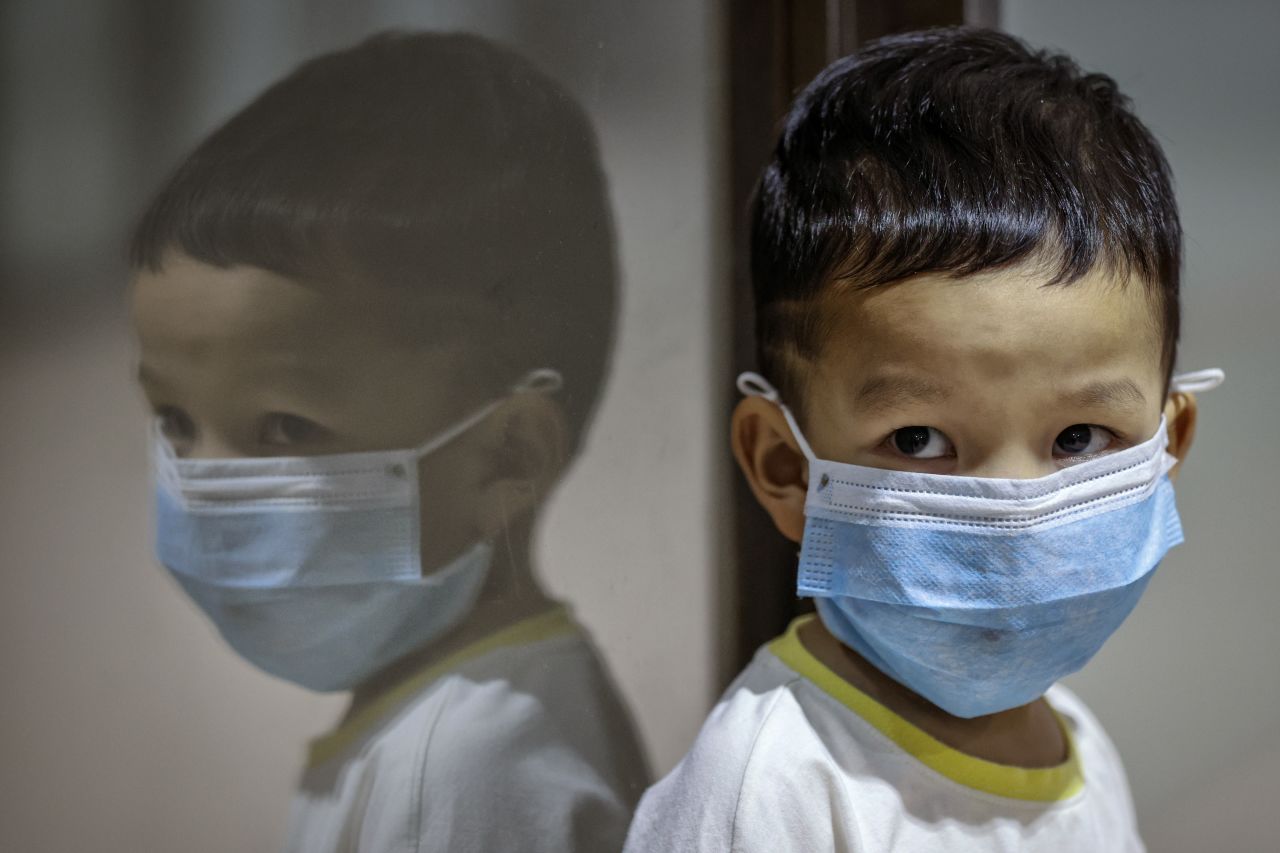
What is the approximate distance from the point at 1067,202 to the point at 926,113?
0.13 metres

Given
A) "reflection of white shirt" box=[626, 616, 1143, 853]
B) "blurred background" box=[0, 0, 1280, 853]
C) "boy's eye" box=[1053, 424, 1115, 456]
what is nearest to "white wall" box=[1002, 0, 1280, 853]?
"blurred background" box=[0, 0, 1280, 853]

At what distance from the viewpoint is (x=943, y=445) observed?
0.84m

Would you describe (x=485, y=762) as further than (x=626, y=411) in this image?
No

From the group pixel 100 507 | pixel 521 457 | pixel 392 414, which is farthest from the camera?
pixel 521 457

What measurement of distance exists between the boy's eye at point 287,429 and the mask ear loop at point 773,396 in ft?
1.17

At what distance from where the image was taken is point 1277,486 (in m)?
1.35

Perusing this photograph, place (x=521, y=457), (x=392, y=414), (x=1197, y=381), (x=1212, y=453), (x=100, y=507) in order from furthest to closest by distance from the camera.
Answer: (x=1212, y=453)
(x=1197, y=381)
(x=521, y=457)
(x=392, y=414)
(x=100, y=507)

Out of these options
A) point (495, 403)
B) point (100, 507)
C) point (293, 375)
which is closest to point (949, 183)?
point (495, 403)

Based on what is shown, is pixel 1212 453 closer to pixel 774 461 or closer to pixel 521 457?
pixel 774 461

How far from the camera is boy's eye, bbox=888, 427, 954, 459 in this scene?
839mm

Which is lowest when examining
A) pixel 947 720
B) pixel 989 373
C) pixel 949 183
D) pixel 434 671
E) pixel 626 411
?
pixel 947 720

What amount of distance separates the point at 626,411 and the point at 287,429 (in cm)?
37

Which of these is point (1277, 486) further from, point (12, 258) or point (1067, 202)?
point (12, 258)

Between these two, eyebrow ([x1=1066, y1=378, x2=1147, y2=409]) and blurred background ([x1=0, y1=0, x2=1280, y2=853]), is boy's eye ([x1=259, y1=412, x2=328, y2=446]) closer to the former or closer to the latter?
blurred background ([x1=0, y1=0, x2=1280, y2=853])
